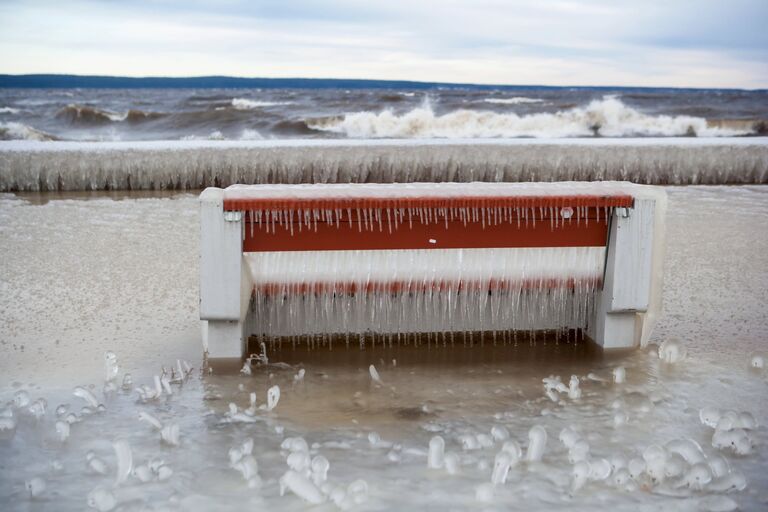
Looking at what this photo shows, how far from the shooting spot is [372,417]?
346 centimetres

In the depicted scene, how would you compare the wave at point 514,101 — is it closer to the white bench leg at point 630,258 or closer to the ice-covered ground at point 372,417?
the ice-covered ground at point 372,417

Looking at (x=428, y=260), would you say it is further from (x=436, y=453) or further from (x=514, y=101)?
(x=514, y=101)

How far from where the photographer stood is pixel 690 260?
6570 millimetres

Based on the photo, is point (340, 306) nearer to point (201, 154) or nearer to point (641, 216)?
point (641, 216)

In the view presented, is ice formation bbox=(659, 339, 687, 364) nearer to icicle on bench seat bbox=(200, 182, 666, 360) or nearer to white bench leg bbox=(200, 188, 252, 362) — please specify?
icicle on bench seat bbox=(200, 182, 666, 360)

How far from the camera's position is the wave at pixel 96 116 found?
28.1 m

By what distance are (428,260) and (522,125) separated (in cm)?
2261

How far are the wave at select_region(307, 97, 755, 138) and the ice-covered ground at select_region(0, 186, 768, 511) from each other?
20.1 m

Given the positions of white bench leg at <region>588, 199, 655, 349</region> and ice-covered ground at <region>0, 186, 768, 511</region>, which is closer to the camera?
ice-covered ground at <region>0, 186, 768, 511</region>

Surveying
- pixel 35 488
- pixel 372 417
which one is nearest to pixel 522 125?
pixel 372 417

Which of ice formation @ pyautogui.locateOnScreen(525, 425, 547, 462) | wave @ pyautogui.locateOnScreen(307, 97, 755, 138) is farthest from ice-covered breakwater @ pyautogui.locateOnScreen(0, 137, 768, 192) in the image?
wave @ pyautogui.locateOnScreen(307, 97, 755, 138)

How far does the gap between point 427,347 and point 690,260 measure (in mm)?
3057

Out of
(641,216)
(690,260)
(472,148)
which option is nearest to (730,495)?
(641,216)

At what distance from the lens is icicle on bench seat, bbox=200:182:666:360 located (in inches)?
158
